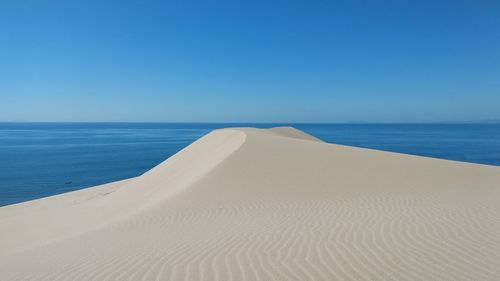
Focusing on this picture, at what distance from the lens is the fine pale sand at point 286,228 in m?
4.68

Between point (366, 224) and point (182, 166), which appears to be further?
point (182, 166)

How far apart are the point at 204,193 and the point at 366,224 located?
6.18m

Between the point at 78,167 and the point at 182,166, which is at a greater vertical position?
the point at 182,166

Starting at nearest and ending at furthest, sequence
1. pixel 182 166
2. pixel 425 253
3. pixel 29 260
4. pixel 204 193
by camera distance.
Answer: pixel 425 253
pixel 29 260
pixel 204 193
pixel 182 166

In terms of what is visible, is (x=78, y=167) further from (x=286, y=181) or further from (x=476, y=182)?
(x=476, y=182)

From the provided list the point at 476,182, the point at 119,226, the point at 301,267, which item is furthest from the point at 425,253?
the point at 476,182

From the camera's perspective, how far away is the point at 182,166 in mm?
19781

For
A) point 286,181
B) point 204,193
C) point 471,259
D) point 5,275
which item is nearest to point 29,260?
point 5,275

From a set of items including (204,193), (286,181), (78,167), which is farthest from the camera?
(78,167)

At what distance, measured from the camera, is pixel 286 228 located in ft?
22.7

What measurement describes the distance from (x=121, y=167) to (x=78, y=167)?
4065mm

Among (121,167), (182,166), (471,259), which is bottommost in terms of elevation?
(121,167)

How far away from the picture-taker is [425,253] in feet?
16.2

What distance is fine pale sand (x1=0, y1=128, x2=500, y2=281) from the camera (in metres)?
4.68
